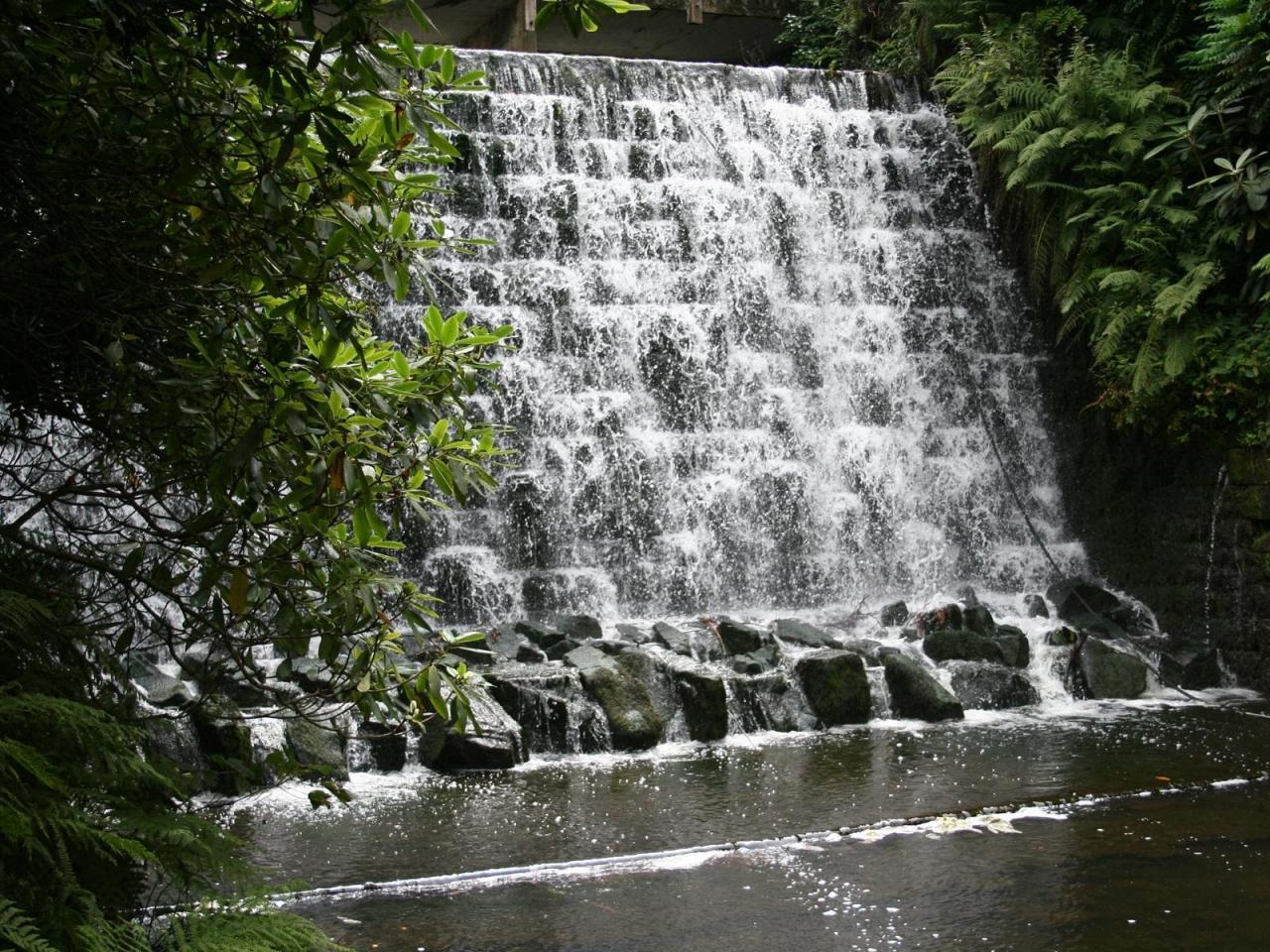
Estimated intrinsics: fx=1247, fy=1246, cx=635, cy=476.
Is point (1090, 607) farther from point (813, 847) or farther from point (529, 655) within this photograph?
point (813, 847)

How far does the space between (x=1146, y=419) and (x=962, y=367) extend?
7.05ft

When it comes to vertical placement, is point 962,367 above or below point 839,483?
above

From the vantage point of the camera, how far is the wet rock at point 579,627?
28.5 ft

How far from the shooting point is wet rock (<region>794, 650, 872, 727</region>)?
7520mm

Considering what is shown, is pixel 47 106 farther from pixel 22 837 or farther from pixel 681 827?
pixel 681 827

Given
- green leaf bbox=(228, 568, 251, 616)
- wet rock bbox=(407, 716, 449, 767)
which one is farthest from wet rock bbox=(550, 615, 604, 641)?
green leaf bbox=(228, 568, 251, 616)

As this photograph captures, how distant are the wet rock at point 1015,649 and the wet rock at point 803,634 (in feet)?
3.92

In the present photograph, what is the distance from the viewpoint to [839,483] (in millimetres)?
10797

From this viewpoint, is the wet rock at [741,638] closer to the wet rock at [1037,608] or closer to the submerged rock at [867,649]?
the submerged rock at [867,649]

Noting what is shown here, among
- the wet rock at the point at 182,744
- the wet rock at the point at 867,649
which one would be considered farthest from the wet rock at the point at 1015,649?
the wet rock at the point at 182,744

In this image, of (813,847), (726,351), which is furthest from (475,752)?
(726,351)

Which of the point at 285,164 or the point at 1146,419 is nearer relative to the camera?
the point at 285,164

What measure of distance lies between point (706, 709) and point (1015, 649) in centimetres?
268

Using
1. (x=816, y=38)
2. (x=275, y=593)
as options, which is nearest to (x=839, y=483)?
(x=816, y=38)
